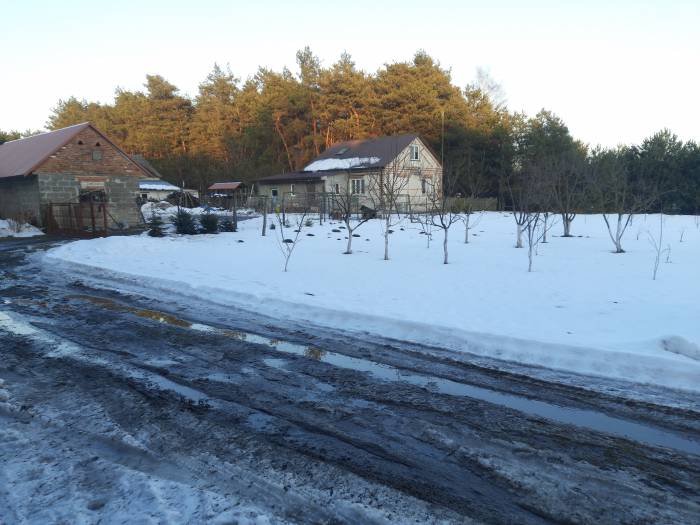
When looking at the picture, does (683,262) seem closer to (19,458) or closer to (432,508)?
(432,508)

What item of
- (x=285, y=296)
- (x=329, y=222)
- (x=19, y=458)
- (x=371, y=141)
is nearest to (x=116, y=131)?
(x=371, y=141)

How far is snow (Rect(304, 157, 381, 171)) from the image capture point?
37.0 m

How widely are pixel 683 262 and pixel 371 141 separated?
30252 mm

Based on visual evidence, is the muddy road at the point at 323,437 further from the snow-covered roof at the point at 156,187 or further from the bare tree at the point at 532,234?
the snow-covered roof at the point at 156,187

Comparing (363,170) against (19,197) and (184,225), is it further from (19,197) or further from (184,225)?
(19,197)

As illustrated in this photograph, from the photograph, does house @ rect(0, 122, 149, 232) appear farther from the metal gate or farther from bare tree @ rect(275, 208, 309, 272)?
bare tree @ rect(275, 208, 309, 272)

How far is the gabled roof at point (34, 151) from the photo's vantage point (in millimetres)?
23245

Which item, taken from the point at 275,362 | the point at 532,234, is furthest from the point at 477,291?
the point at 532,234

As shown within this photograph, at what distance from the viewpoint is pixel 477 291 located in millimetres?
9469

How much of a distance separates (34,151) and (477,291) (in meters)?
25.3

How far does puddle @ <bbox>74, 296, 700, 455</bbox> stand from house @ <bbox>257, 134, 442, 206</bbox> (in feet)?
95.1

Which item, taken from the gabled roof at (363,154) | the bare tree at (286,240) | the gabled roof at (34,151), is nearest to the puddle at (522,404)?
the bare tree at (286,240)

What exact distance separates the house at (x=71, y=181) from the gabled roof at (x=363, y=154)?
15683mm

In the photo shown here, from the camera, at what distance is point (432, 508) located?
2857 millimetres
